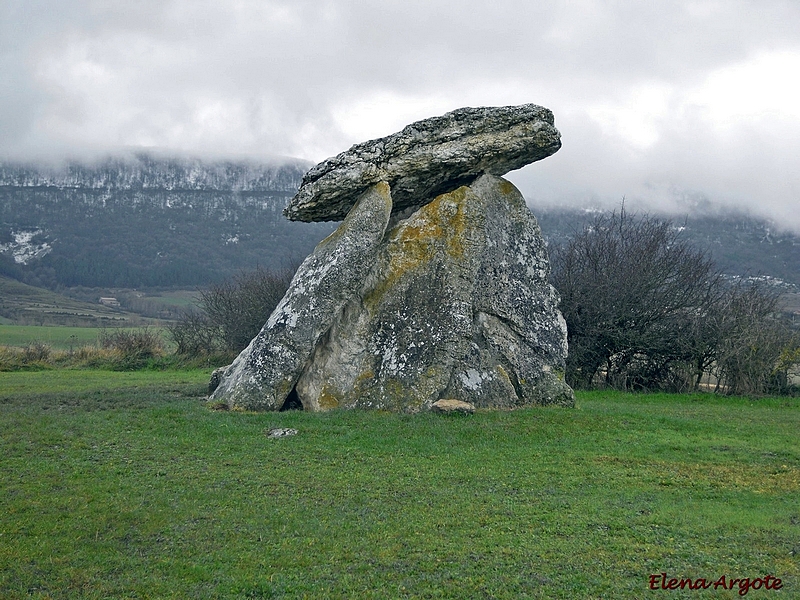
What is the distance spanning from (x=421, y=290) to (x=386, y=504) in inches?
327

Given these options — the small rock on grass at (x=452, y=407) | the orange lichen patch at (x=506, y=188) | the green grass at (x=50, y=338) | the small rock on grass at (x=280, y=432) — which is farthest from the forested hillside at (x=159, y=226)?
the small rock on grass at (x=280, y=432)

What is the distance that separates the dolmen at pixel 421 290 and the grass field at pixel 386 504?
1240 mm

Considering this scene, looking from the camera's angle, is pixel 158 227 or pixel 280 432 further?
pixel 158 227

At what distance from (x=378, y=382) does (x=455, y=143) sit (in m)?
6.18

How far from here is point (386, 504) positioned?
8820mm

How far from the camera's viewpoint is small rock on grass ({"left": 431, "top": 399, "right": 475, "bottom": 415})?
48.5 feet

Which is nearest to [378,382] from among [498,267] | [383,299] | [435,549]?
[383,299]

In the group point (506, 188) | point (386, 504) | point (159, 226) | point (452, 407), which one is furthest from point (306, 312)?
point (159, 226)

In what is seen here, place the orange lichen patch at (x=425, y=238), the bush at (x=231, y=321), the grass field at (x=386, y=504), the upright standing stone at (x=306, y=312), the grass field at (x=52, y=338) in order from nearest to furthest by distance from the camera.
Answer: the grass field at (x=386, y=504)
the upright standing stone at (x=306, y=312)
the orange lichen patch at (x=425, y=238)
the grass field at (x=52, y=338)
the bush at (x=231, y=321)

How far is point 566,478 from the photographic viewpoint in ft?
33.9

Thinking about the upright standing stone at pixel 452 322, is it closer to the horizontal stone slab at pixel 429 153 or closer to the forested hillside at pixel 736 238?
the horizontal stone slab at pixel 429 153

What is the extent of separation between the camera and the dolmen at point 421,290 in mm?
15805

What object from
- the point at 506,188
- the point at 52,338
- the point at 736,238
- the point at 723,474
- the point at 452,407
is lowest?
Answer: the point at 52,338

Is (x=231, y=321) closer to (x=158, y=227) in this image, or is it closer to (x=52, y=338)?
(x=52, y=338)
